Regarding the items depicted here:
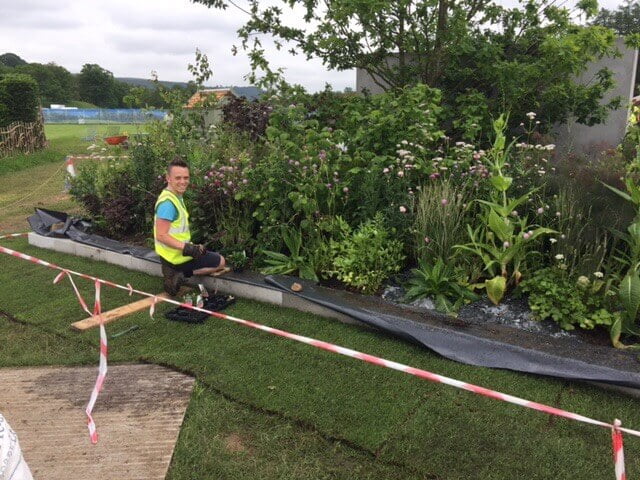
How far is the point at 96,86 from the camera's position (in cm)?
10106

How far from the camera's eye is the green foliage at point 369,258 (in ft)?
15.9

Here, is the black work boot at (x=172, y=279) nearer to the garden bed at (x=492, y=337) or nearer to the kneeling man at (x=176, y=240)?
the kneeling man at (x=176, y=240)

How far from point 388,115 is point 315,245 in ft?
5.65

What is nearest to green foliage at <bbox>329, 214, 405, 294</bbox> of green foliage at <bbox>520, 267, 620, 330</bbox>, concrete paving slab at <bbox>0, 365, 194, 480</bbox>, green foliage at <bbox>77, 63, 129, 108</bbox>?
green foliage at <bbox>520, 267, 620, 330</bbox>

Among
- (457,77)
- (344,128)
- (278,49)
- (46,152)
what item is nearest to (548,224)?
(344,128)

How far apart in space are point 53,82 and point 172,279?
103m

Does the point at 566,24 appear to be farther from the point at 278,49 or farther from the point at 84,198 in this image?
the point at 84,198

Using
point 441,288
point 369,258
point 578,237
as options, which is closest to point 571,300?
point 578,237

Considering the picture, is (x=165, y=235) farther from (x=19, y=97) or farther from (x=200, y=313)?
(x=19, y=97)

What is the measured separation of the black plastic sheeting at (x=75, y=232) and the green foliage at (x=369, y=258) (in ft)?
8.11

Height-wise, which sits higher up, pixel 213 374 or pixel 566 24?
pixel 566 24

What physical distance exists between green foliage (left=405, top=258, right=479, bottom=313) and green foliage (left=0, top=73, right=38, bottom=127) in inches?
795

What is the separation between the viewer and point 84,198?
7.46m

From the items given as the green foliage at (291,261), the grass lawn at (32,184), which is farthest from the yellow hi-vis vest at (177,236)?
the grass lawn at (32,184)
